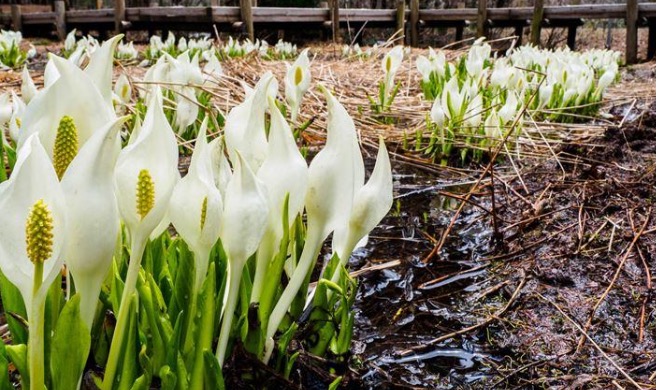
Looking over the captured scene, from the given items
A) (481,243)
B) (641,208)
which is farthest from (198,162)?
(641,208)

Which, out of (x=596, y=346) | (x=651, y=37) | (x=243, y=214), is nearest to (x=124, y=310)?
(x=243, y=214)

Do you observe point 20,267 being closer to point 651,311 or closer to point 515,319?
point 515,319

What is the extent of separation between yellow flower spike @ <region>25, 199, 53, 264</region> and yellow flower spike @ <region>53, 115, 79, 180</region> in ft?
0.44

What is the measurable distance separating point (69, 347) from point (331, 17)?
11.3 metres

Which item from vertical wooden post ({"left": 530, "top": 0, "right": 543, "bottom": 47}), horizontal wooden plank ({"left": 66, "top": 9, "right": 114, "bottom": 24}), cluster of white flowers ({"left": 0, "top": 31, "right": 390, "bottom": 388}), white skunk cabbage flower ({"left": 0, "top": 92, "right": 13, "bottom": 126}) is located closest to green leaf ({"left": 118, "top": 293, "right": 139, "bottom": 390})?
cluster of white flowers ({"left": 0, "top": 31, "right": 390, "bottom": 388})

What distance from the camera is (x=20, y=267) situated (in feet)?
2.02

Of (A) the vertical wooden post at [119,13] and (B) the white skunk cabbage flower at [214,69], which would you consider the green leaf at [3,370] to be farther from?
(A) the vertical wooden post at [119,13]

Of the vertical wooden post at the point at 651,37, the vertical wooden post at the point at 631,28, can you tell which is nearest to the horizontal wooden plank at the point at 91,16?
the vertical wooden post at the point at 631,28

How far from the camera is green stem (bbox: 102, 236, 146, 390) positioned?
27.9 inches

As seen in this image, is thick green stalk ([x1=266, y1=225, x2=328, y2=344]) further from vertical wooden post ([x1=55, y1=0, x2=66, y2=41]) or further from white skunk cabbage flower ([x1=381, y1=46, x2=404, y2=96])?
vertical wooden post ([x1=55, y1=0, x2=66, y2=41])

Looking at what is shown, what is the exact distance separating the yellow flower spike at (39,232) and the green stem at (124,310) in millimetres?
118

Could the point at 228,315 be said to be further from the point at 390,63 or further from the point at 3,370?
the point at 390,63

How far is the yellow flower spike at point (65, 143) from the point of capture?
2.27ft

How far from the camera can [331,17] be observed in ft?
37.8
